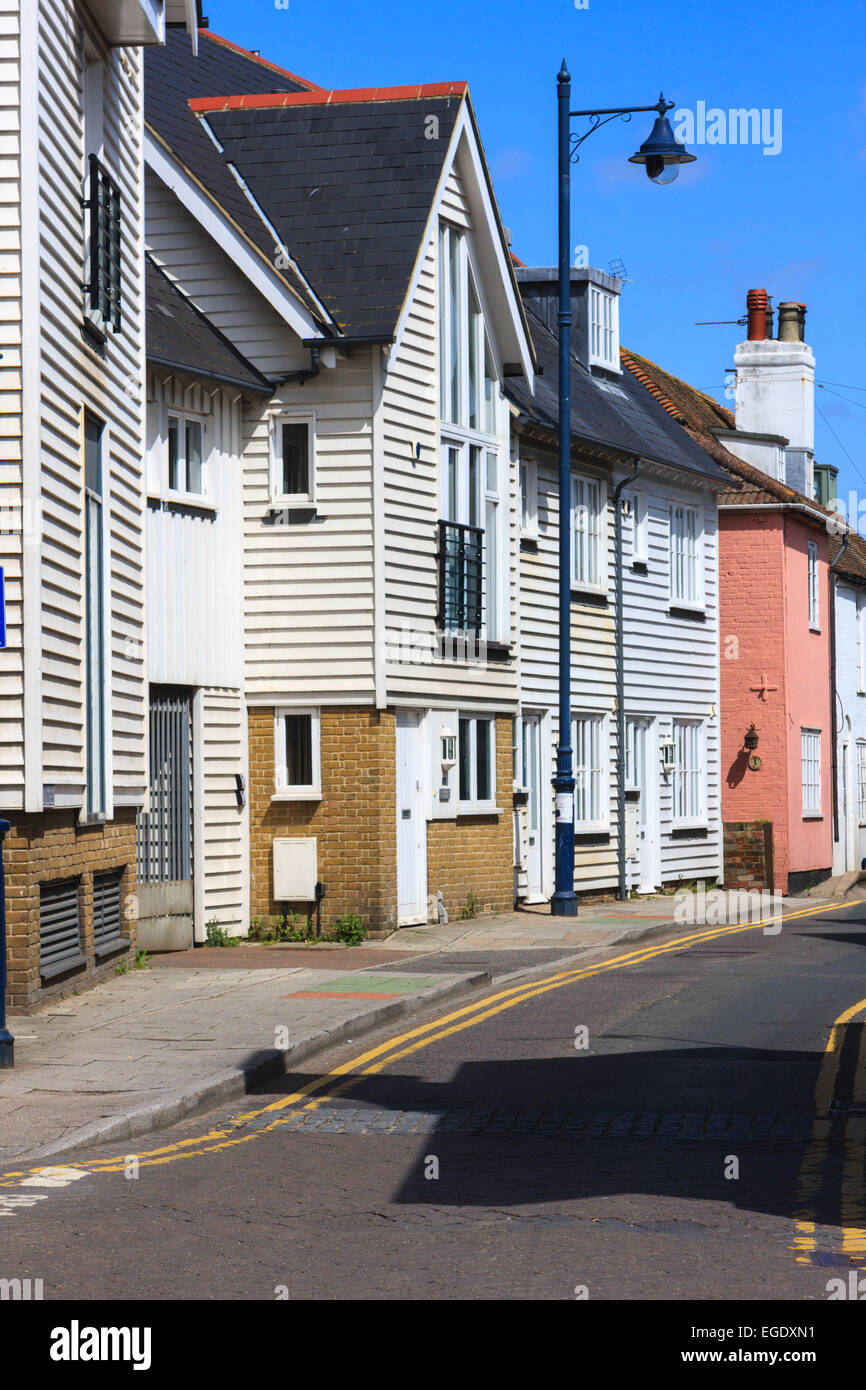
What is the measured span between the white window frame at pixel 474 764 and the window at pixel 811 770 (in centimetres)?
1276

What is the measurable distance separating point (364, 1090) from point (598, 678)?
16.4 metres

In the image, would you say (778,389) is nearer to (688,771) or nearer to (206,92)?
(688,771)

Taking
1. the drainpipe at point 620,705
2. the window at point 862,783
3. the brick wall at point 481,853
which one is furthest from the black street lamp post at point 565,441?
the window at point 862,783

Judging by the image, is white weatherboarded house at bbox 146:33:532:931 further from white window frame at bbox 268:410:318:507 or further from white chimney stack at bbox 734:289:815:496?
white chimney stack at bbox 734:289:815:496

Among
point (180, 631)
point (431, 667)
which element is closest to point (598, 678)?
point (431, 667)

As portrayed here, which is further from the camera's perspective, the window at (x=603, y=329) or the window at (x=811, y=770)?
the window at (x=811, y=770)

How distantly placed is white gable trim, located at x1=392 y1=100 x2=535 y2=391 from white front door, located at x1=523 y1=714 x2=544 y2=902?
184 inches

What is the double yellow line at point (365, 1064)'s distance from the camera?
8898 millimetres

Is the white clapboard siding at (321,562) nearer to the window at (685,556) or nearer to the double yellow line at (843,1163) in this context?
the double yellow line at (843,1163)

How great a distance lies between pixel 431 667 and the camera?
21359 mm

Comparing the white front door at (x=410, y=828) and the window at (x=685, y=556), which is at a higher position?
the window at (x=685, y=556)

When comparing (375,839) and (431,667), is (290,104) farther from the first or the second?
(375,839)

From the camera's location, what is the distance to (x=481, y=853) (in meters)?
22.6

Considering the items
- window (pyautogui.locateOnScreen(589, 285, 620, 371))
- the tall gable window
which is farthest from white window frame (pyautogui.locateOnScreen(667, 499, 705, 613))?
the tall gable window
